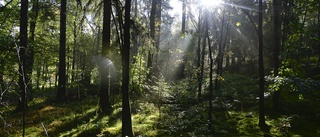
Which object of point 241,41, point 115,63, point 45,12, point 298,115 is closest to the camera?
point 298,115

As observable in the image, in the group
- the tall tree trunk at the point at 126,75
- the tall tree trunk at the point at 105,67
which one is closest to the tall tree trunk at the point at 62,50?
Answer: the tall tree trunk at the point at 105,67

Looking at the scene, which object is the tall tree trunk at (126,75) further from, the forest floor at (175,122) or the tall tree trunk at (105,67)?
the tall tree trunk at (105,67)

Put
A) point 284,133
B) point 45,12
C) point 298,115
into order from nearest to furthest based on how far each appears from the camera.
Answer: point 284,133 → point 298,115 → point 45,12

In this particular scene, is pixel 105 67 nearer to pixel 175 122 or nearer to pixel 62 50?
pixel 175 122

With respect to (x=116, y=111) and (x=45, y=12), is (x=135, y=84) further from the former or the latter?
(x=45, y=12)

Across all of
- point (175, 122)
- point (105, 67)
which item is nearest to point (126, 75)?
point (175, 122)

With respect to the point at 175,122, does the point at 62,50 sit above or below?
above

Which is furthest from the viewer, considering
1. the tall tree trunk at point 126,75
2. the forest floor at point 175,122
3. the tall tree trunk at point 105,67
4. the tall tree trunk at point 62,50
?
the tall tree trunk at point 62,50

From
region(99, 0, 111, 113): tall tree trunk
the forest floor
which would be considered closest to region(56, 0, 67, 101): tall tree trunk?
the forest floor

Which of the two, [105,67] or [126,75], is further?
[105,67]

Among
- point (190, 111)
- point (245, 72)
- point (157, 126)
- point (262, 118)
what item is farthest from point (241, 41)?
point (157, 126)

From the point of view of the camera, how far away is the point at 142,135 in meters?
8.59

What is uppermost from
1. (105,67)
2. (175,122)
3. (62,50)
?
(62,50)

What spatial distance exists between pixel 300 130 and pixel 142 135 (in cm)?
627
